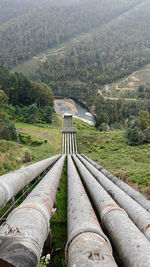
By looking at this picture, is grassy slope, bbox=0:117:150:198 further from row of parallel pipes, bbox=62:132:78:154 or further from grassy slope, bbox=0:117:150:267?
row of parallel pipes, bbox=62:132:78:154

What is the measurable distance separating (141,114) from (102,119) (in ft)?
92.7

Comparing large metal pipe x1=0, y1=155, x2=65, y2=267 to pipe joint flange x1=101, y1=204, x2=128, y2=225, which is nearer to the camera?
large metal pipe x1=0, y1=155, x2=65, y2=267

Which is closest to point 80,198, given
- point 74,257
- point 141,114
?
point 74,257

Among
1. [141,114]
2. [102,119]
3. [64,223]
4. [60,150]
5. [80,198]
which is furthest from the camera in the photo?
[102,119]

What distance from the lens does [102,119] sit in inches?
3647

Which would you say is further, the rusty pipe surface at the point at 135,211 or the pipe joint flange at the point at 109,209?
the pipe joint flange at the point at 109,209

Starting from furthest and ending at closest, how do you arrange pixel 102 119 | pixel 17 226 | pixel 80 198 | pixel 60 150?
pixel 102 119, pixel 60 150, pixel 80 198, pixel 17 226

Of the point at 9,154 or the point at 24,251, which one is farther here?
the point at 9,154

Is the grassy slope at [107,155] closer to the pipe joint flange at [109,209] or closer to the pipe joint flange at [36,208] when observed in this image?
the pipe joint flange at [109,209]

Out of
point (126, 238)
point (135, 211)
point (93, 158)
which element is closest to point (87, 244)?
point (126, 238)

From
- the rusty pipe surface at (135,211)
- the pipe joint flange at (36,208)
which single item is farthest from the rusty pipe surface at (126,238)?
the pipe joint flange at (36,208)

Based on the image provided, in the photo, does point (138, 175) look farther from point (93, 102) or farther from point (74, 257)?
point (93, 102)

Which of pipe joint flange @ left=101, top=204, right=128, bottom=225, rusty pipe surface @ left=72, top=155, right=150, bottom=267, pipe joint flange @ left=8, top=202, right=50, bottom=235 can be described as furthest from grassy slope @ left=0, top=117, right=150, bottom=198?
pipe joint flange @ left=8, top=202, right=50, bottom=235

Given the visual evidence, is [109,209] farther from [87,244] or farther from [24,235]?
[24,235]
